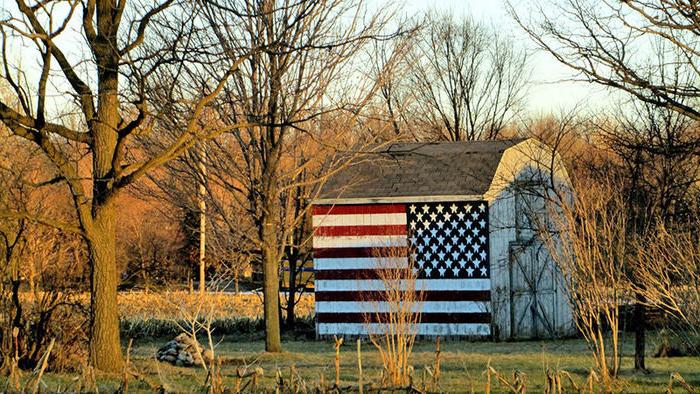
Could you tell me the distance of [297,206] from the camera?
2262cm

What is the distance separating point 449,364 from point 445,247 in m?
6.03

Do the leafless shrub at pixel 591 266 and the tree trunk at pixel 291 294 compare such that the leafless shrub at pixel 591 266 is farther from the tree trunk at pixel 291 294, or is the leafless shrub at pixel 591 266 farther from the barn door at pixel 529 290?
the tree trunk at pixel 291 294

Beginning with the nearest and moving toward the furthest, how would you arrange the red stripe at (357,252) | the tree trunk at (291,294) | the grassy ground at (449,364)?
the grassy ground at (449,364)
the red stripe at (357,252)
the tree trunk at (291,294)

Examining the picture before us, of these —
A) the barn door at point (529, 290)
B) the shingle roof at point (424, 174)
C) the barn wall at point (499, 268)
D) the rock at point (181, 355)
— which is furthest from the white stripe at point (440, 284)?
the rock at point (181, 355)

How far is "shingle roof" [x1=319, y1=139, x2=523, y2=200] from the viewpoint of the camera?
21484 millimetres

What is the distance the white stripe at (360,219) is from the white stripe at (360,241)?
0.99ft

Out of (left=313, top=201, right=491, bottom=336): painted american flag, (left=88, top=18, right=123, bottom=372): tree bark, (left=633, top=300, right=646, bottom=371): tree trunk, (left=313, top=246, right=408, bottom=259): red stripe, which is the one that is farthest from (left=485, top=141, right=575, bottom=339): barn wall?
(left=88, top=18, right=123, bottom=372): tree bark

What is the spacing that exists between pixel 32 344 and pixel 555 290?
12.1 metres

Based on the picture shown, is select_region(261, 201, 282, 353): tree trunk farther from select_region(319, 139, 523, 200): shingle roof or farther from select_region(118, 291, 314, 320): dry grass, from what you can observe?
select_region(118, 291, 314, 320): dry grass

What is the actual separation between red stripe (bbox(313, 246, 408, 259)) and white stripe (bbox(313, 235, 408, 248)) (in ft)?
0.29

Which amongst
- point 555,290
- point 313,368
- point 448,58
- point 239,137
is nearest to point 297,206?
point 239,137

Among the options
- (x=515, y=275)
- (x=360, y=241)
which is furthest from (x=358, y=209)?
(x=515, y=275)

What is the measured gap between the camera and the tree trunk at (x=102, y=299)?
1342 centimetres

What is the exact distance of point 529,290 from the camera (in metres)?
21.7
